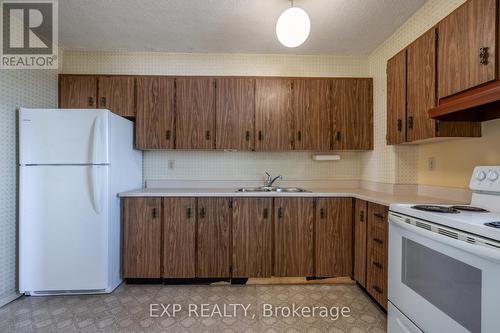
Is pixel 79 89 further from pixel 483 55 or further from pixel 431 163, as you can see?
pixel 431 163

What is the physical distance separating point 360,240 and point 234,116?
1.78 metres

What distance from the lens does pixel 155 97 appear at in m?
2.72

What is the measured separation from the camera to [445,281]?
4.02ft

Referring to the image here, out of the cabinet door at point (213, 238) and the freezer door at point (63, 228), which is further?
the cabinet door at point (213, 238)

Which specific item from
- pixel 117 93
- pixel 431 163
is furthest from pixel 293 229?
pixel 117 93

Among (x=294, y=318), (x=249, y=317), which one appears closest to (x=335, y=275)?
(x=294, y=318)

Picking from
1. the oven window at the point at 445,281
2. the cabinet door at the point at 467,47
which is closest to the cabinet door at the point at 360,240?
the oven window at the point at 445,281

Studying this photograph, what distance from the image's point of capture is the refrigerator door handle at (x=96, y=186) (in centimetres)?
218

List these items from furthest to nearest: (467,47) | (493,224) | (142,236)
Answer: (142,236) → (467,47) → (493,224)

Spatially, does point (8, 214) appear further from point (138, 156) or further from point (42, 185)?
point (138, 156)

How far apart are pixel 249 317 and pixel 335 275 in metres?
1.01

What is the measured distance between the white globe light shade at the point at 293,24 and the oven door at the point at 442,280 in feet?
A: 4.71

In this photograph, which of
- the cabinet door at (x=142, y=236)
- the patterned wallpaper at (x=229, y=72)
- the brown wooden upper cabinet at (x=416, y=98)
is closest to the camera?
the brown wooden upper cabinet at (x=416, y=98)

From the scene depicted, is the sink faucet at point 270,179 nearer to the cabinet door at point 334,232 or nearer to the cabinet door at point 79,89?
the cabinet door at point 334,232
